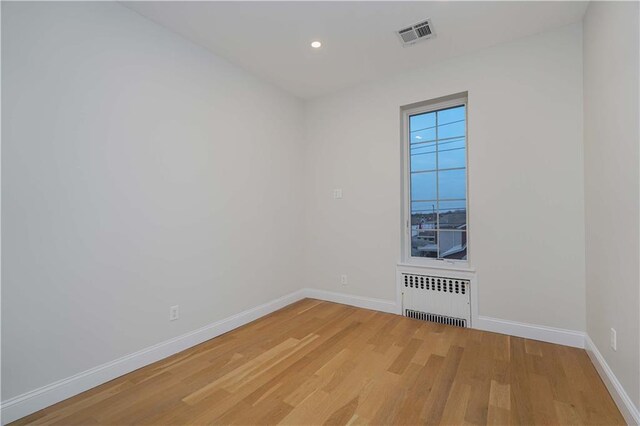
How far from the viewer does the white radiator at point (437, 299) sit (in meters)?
2.93

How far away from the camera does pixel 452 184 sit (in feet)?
10.3

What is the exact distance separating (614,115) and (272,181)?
2.99 m

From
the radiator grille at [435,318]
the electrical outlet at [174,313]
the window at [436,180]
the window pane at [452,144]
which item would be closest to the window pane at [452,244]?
the window at [436,180]

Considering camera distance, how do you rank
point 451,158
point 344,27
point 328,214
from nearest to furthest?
point 344,27 → point 451,158 → point 328,214

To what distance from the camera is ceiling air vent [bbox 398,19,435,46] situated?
2.45 metres

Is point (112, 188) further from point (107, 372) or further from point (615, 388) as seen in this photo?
point (615, 388)

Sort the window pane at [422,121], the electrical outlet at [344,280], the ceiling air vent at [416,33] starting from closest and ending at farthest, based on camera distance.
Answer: the ceiling air vent at [416,33], the window pane at [422,121], the electrical outlet at [344,280]

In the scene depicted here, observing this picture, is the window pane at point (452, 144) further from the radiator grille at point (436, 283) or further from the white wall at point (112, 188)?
the white wall at point (112, 188)

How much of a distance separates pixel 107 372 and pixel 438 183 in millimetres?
3421

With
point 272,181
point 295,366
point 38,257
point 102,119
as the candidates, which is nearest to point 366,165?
point 272,181

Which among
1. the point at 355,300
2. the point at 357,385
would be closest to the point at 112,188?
the point at 357,385

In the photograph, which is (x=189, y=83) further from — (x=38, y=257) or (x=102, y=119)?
(x=38, y=257)

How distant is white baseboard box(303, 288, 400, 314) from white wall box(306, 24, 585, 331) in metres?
0.08

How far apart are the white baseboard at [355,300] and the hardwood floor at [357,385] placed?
56 cm
